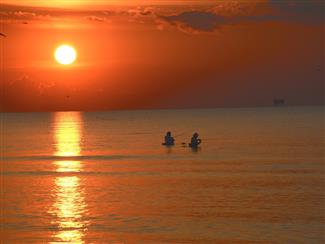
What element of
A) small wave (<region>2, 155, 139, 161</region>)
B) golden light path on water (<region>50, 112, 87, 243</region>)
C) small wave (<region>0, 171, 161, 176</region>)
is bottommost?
golden light path on water (<region>50, 112, 87, 243</region>)

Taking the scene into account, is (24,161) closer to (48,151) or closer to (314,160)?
(48,151)

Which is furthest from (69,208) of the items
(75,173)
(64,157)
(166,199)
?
(64,157)

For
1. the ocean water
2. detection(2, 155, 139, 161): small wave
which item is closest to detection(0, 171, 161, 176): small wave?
the ocean water

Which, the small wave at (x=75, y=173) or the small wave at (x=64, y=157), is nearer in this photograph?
the small wave at (x=75, y=173)

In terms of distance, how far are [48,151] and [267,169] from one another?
115ft

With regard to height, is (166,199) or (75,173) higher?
(75,173)

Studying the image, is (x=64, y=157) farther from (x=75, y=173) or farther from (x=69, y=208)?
(x=69, y=208)

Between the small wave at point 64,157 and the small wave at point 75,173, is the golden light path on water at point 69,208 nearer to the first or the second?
the small wave at point 75,173

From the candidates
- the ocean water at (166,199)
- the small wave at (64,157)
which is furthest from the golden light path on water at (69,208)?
the small wave at (64,157)

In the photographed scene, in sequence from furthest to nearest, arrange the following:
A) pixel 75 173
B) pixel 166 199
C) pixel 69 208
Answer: pixel 75 173, pixel 166 199, pixel 69 208

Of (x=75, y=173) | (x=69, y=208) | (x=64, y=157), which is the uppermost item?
(x=64, y=157)

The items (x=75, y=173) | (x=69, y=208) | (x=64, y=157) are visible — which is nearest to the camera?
(x=69, y=208)

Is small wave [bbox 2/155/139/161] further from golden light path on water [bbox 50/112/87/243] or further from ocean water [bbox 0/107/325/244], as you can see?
golden light path on water [bbox 50/112/87/243]

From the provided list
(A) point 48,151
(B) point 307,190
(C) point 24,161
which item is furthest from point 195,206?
(A) point 48,151
